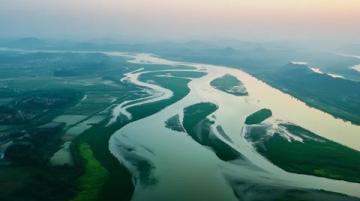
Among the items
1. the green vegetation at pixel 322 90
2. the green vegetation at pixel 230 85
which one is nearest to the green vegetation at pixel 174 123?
the green vegetation at pixel 230 85

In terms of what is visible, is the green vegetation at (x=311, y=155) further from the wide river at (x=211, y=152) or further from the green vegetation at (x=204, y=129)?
the green vegetation at (x=204, y=129)

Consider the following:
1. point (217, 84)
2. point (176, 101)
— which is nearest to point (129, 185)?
point (176, 101)

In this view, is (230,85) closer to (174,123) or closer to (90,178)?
(174,123)

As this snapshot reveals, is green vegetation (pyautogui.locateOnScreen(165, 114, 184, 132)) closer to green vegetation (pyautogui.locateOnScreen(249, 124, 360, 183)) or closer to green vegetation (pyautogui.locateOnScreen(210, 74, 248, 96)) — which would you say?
green vegetation (pyautogui.locateOnScreen(249, 124, 360, 183))

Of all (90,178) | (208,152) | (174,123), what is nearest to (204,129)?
(174,123)

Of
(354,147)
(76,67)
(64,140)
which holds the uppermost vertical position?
(354,147)

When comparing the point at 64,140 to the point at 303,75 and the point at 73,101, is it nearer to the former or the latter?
the point at 73,101
